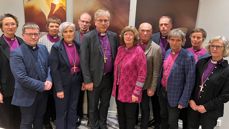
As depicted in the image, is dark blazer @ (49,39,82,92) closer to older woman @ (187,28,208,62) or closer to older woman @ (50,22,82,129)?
older woman @ (50,22,82,129)

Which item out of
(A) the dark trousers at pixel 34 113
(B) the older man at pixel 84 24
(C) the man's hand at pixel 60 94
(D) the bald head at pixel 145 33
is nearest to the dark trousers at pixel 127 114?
(C) the man's hand at pixel 60 94

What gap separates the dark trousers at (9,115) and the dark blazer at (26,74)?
240mm

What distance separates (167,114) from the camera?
8.91ft

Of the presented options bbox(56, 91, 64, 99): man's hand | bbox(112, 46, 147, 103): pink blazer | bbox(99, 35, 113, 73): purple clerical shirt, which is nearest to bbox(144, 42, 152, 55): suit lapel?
bbox(112, 46, 147, 103): pink blazer

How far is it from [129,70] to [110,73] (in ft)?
1.25

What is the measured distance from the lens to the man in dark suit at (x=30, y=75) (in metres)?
2.29

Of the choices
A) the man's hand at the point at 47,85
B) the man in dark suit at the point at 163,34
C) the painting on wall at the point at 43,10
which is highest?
the painting on wall at the point at 43,10

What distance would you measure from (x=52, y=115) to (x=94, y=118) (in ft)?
2.11

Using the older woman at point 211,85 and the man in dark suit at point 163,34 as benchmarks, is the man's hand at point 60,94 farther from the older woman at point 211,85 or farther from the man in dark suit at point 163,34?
the older woman at point 211,85

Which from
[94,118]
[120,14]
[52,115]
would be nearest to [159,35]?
[120,14]

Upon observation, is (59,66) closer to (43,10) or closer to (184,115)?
(43,10)

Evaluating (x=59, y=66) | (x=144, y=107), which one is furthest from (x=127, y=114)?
(x=59, y=66)

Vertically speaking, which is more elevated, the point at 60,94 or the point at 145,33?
the point at 145,33

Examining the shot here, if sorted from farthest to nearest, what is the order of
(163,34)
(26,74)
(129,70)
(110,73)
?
(163,34) < (110,73) < (129,70) < (26,74)
